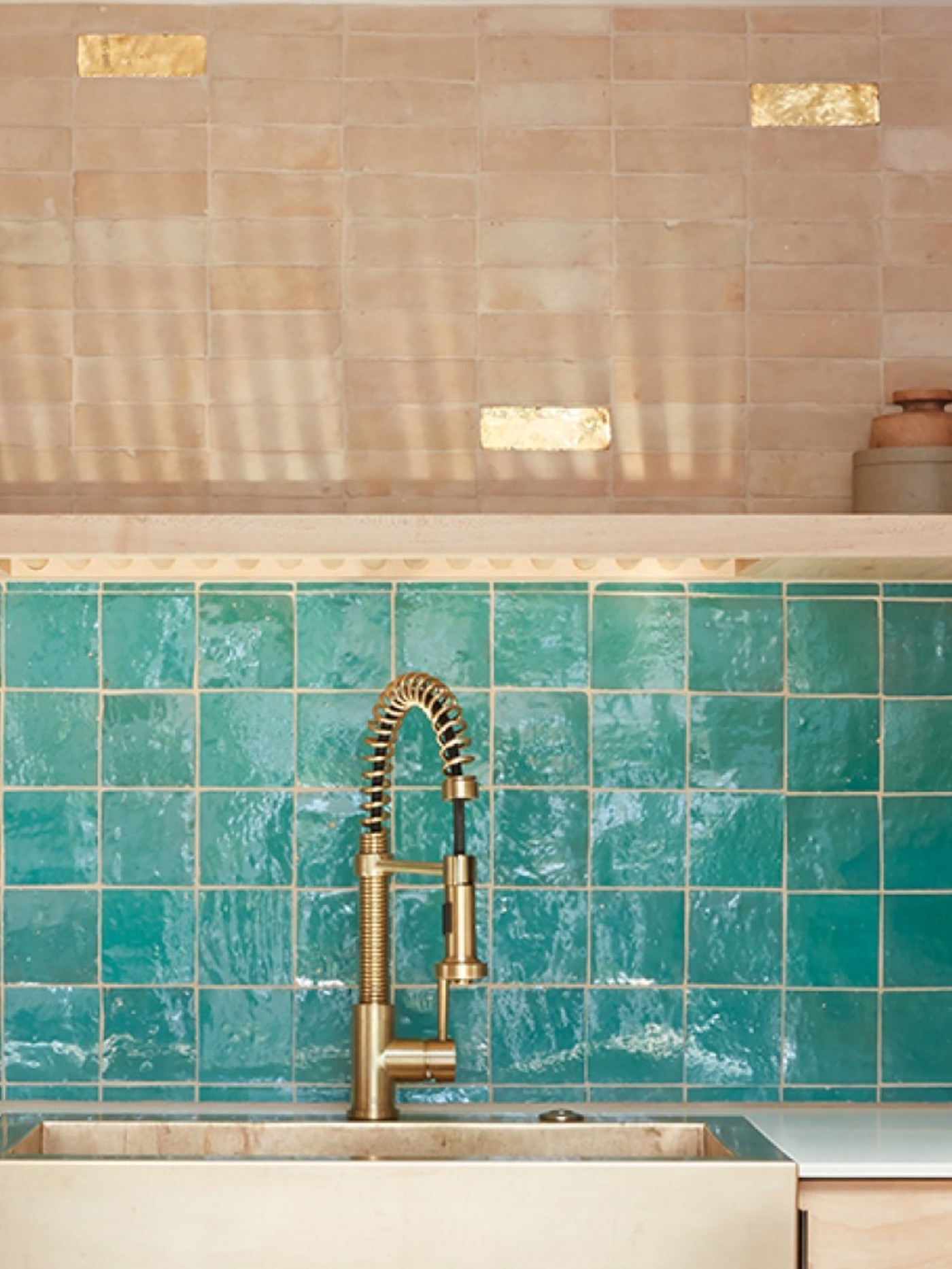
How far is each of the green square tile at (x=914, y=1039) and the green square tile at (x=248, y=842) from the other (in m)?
0.89

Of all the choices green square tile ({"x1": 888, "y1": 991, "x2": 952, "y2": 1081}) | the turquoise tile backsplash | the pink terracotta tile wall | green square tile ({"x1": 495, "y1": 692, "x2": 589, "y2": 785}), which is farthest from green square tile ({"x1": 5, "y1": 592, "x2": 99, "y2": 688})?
green square tile ({"x1": 888, "y1": 991, "x2": 952, "y2": 1081})

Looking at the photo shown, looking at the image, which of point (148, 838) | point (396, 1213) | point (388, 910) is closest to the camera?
point (396, 1213)

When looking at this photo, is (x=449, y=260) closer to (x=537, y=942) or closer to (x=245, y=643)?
(x=245, y=643)

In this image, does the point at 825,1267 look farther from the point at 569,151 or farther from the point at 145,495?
the point at 569,151

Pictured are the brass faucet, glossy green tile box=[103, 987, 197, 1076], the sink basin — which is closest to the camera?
the sink basin

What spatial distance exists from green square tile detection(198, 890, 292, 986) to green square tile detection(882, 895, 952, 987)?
2.84 feet

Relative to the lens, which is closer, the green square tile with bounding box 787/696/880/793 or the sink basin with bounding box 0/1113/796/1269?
the sink basin with bounding box 0/1113/796/1269

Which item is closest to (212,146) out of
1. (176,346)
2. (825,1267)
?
(176,346)

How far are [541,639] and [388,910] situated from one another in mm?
451

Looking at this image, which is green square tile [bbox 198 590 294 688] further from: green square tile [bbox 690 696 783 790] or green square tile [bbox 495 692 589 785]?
green square tile [bbox 690 696 783 790]

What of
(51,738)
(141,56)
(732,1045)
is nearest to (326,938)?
(51,738)

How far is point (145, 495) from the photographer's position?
252cm

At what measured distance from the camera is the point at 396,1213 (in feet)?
6.65

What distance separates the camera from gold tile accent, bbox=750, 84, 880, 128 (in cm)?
255
